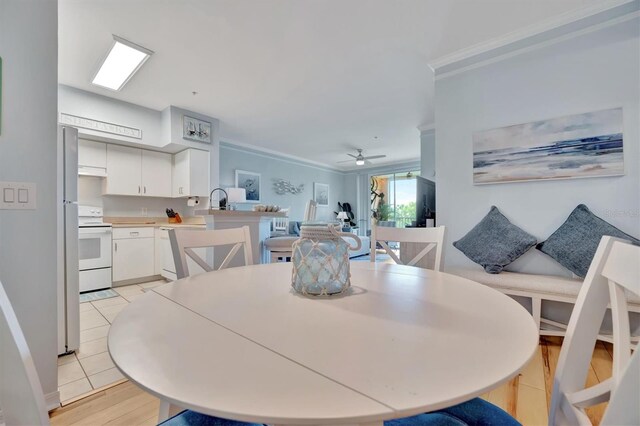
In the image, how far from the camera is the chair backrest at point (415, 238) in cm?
148

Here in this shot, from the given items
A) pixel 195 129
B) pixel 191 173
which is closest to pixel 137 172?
pixel 191 173

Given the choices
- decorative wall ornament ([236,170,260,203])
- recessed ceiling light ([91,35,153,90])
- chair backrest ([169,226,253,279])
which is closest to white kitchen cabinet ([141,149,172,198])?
recessed ceiling light ([91,35,153,90])

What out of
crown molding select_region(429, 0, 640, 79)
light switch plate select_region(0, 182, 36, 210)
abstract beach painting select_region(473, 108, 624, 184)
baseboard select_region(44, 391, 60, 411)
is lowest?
baseboard select_region(44, 391, 60, 411)

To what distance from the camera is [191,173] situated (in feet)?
13.6

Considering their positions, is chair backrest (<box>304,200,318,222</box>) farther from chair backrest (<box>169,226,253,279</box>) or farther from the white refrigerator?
the white refrigerator

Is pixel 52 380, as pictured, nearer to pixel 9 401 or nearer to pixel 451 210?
pixel 9 401

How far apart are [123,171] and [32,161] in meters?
2.98

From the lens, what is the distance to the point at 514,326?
2.04 ft

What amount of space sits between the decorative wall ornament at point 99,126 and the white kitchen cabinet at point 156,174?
45cm

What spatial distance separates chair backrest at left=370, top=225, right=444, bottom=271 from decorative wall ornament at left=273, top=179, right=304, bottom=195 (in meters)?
5.45

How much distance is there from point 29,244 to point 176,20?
193 centimetres

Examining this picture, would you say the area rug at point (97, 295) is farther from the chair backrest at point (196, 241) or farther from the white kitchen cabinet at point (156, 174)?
the chair backrest at point (196, 241)

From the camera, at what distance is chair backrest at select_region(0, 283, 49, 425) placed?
437 millimetres

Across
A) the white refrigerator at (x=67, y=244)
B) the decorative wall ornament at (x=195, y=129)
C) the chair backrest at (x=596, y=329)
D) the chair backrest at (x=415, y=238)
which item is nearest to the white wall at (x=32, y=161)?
the white refrigerator at (x=67, y=244)
